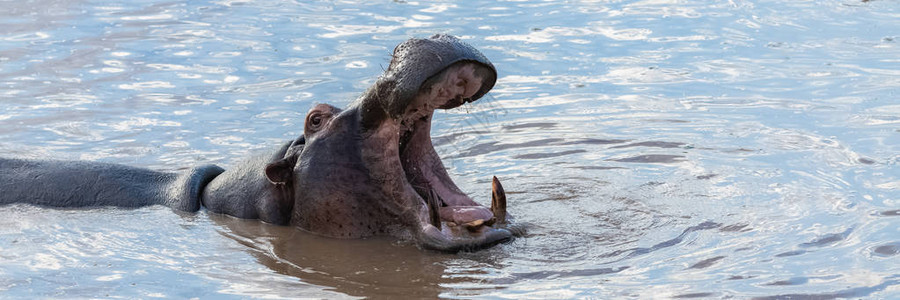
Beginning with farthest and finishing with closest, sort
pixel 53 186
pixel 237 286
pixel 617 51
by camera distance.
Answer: pixel 617 51 < pixel 53 186 < pixel 237 286

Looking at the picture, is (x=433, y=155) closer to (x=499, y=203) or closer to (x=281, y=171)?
(x=499, y=203)

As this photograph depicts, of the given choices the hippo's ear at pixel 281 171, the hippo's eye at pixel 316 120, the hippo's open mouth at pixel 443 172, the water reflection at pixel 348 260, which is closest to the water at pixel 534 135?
the water reflection at pixel 348 260

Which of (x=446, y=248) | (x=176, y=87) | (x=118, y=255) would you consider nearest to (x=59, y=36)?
(x=176, y=87)

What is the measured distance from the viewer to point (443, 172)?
19.9 feet

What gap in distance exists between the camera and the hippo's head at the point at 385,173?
554 cm

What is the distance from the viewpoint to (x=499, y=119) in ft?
29.0

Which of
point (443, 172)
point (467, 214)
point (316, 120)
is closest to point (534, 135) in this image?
point (443, 172)

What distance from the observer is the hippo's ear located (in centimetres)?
591

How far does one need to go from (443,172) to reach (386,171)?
344mm

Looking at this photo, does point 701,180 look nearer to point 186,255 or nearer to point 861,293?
point 861,293

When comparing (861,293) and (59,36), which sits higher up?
(59,36)

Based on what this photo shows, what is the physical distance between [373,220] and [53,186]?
190cm

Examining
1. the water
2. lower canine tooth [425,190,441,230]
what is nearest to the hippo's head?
lower canine tooth [425,190,441,230]

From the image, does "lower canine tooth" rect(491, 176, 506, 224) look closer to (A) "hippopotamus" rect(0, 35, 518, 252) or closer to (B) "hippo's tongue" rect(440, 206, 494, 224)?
(A) "hippopotamus" rect(0, 35, 518, 252)
